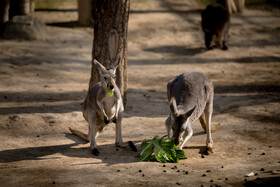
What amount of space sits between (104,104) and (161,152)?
1.10m

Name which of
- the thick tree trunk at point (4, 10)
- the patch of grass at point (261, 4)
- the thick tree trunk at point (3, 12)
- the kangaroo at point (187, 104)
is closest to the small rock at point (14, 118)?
the kangaroo at point (187, 104)

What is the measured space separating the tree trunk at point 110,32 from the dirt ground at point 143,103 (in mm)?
1058

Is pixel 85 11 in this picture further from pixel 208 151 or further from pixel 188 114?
pixel 188 114

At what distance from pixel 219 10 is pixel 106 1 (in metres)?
6.15

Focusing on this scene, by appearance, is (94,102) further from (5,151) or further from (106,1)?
(106,1)

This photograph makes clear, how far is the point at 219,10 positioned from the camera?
12578 mm

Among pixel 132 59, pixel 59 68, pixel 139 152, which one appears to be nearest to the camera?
pixel 139 152

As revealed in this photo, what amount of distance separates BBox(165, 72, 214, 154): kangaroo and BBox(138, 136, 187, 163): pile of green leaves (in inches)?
5.4

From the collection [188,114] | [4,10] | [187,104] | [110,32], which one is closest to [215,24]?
[110,32]

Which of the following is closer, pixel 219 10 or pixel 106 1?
pixel 106 1

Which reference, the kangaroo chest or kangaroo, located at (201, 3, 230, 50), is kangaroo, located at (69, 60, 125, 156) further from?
kangaroo, located at (201, 3, 230, 50)

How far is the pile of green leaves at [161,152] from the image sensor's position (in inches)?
201

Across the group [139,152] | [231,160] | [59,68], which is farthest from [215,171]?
[59,68]

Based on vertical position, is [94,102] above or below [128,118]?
above
